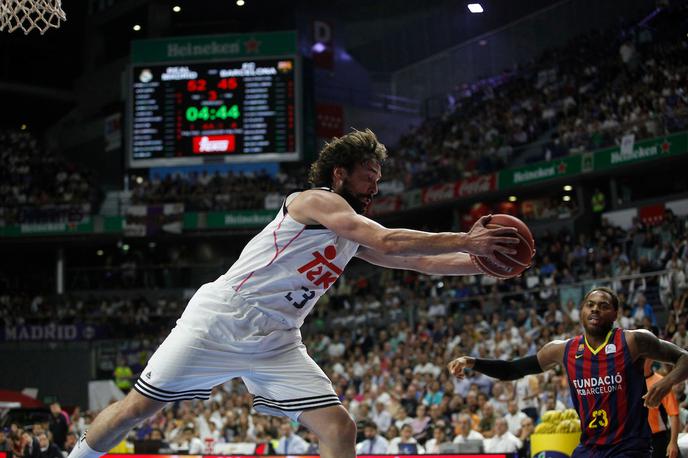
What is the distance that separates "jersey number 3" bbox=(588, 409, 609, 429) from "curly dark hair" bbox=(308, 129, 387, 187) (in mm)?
2288

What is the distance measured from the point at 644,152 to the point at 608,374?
17142 millimetres

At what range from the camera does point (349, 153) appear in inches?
209

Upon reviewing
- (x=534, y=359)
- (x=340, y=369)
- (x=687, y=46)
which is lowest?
(x=340, y=369)

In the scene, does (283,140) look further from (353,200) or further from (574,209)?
(353,200)

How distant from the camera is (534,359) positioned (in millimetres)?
6344

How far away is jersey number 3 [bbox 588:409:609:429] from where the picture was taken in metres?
5.88

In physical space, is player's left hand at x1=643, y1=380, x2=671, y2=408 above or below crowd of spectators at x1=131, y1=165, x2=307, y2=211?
below

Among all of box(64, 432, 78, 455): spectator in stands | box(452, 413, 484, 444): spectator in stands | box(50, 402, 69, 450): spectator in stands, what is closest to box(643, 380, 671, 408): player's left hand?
box(452, 413, 484, 444): spectator in stands

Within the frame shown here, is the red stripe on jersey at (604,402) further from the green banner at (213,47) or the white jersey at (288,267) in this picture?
the green banner at (213,47)

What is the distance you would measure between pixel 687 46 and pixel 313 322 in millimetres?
12869

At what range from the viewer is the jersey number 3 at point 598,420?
19.3ft

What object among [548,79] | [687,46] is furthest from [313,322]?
[687,46]

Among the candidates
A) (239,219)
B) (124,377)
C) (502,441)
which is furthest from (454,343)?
(239,219)

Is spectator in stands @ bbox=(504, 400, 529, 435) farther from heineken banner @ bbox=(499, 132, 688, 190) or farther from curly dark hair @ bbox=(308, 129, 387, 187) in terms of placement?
curly dark hair @ bbox=(308, 129, 387, 187)
